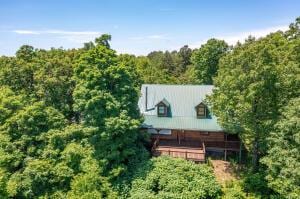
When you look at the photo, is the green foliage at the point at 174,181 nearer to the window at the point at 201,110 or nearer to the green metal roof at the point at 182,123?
the green metal roof at the point at 182,123

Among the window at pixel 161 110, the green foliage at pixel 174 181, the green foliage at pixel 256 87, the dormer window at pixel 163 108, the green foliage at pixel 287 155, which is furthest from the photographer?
the window at pixel 161 110

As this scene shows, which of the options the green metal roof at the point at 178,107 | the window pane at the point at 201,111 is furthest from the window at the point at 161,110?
the window pane at the point at 201,111

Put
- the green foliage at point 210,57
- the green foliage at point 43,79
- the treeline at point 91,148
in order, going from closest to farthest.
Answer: the treeline at point 91,148
the green foliage at point 43,79
the green foliage at point 210,57

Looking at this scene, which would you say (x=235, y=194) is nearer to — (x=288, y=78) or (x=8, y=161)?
(x=288, y=78)

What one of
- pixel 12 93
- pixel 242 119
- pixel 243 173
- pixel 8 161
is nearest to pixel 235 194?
pixel 243 173

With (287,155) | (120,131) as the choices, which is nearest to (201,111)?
(120,131)

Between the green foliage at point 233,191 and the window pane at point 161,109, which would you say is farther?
the window pane at point 161,109

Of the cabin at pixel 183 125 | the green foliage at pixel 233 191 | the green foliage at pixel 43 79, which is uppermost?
the green foliage at pixel 43 79

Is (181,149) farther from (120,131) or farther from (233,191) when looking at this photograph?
(120,131)
